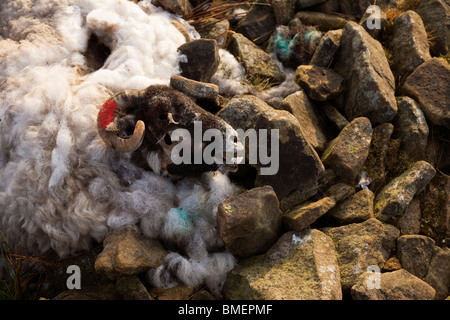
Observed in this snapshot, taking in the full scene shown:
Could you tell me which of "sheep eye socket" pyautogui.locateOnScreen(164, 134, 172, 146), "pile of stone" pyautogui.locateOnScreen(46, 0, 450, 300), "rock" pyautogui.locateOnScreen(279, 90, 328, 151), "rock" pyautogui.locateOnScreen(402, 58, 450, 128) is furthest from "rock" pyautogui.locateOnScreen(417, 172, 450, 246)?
"sheep eye socket" pyautogui.locateOnScreen(164, 134, 172, 146)

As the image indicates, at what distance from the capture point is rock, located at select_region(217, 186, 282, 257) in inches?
175

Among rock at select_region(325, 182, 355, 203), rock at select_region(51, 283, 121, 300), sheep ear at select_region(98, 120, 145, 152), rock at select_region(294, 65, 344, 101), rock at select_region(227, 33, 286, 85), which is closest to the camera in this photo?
rock at select_region(51, 283, 121, 300)

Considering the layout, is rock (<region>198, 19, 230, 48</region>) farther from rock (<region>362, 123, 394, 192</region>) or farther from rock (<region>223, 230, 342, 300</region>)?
rock (<region>223, 230, 342, 300</region>)

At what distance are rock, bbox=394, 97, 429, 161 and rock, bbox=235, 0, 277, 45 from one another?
2.83 meters

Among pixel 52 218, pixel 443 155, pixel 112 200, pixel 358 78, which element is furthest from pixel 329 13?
pixel 52 218

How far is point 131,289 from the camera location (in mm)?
4398

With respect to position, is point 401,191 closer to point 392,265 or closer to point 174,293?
point 392,265

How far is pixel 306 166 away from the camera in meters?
4.88

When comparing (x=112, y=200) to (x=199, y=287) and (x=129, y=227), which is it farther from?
(x=199, y=287)

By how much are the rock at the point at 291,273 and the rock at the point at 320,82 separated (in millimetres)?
2085

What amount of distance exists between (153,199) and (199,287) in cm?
125

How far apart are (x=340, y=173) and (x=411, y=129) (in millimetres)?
1238

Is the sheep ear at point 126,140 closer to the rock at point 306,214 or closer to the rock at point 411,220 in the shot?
the rock at point 306,214

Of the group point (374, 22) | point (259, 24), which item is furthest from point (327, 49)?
point (259, 24)
